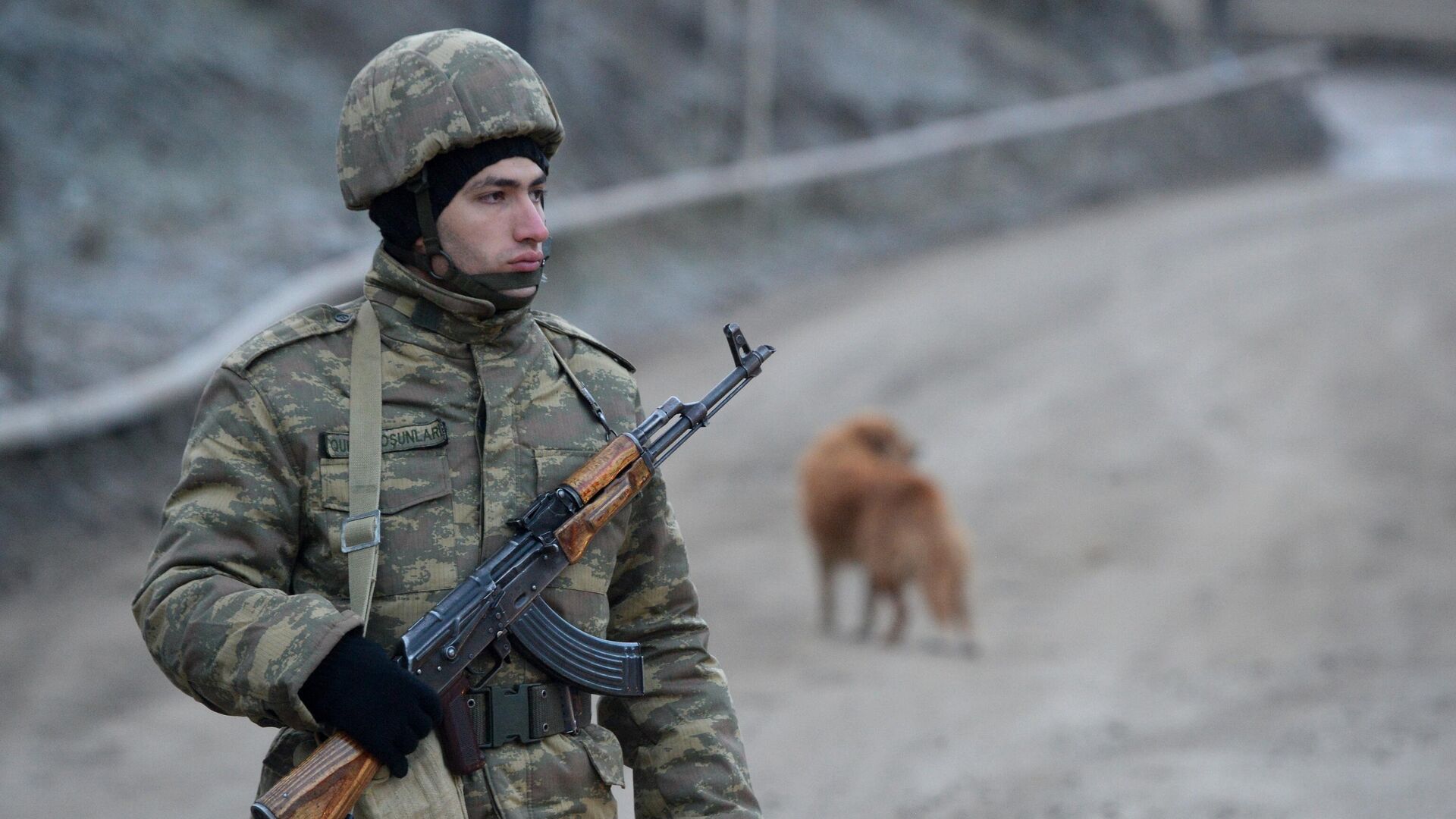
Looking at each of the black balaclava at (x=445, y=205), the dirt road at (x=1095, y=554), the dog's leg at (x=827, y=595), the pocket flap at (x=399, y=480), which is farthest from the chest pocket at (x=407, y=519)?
the dog's leg at (x=827, y=595)

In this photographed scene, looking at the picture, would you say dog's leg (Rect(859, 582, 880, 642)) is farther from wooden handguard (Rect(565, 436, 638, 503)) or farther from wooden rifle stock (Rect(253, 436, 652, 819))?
wooden rifle stock (Rect(253, 436, 652, 819))

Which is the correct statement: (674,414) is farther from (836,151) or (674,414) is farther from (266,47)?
(836,151)

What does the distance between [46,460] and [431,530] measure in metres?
6.25

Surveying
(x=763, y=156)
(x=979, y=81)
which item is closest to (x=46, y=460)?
(x=763, y=156)

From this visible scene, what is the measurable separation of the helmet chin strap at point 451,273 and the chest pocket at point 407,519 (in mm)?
272

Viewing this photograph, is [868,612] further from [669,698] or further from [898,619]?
[669,698]

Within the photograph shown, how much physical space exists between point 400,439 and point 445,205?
1.33 feet

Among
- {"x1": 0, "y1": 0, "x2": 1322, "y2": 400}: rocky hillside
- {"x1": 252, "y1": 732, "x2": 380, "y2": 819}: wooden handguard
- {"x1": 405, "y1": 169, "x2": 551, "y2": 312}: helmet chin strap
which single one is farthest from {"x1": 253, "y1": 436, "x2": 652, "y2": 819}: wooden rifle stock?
{"x1": 0, "y1": 0, "x2": 1322, "y2": 400}: rocky hillside

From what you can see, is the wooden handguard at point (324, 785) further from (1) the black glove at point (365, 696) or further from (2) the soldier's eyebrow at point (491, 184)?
(2) the soldier's eyebrow at point (491, 184)

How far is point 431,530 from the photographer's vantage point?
238 cm

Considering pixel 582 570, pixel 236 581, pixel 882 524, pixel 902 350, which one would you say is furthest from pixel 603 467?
pixel 902 350

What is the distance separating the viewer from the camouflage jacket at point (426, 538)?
2.17m

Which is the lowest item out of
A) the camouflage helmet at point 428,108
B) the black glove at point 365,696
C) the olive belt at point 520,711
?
the black glove at point 365,696

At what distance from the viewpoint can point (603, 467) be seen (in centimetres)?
250
